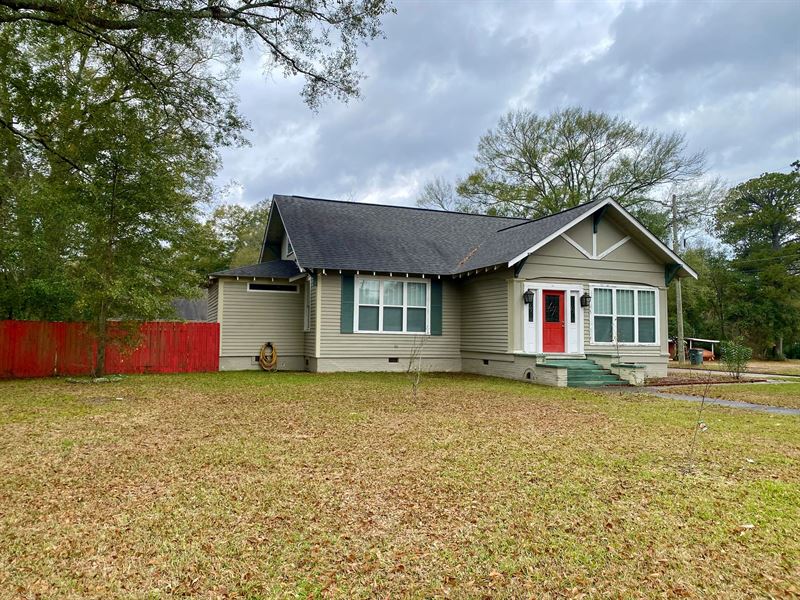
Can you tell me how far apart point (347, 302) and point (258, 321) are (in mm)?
3059

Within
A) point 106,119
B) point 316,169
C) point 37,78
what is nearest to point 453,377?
point 106,119

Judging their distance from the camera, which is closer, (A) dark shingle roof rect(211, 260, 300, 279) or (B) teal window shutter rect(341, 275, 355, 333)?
(B) teal window shutter rect(341, 275, 355, 333)

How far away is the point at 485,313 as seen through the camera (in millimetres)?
14594

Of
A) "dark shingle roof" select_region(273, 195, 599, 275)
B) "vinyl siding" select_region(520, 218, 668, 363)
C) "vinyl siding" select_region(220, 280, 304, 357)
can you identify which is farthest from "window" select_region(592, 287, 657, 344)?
"vinyl siding" select_region(220, 280, 304, 357)

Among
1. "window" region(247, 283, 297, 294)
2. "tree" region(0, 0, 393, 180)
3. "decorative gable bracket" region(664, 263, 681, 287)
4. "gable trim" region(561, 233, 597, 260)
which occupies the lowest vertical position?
"window" region(247, 283, 297, 294)

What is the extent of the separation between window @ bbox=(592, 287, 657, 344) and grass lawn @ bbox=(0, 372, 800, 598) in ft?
21.8

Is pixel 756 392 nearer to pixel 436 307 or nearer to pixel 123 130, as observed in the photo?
pixel 436 307

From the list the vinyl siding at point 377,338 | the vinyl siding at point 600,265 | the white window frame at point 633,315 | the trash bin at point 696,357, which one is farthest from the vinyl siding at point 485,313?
the trash bin at point 696,357

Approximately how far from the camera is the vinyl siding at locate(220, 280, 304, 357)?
1512cm

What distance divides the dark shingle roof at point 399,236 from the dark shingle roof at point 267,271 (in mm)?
1396

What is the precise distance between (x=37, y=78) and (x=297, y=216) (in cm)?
733

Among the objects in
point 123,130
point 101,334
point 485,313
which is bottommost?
point 101,334

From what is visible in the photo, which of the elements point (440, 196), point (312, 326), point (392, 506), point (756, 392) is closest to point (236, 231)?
point (440, 196)

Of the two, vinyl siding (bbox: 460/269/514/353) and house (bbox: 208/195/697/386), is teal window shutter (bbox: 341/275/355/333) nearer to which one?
house (bbox: 208/195/697/386)
